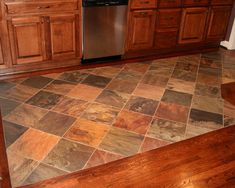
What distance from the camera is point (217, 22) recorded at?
162 inches

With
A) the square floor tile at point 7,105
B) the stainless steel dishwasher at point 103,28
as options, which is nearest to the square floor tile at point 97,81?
the stainless steel dishwasher at point 103,28

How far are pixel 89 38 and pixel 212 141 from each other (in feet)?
6.11

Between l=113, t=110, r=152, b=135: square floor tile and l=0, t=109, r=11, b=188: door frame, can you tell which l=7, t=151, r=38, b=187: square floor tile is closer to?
l=0, t=109, r=11, b=188: door frame

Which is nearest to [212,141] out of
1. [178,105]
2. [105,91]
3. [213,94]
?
[178,105]

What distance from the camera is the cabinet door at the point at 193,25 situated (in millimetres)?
3809

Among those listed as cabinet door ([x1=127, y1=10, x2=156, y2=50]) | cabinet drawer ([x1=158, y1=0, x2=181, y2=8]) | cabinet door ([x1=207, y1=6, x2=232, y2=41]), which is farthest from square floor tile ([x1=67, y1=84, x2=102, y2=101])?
cabinet door ([x1=207, y1=6, x2=232, y2=41])

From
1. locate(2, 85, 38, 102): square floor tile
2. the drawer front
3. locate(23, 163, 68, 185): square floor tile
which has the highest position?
the drawer front

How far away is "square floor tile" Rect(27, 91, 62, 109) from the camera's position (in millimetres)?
2637

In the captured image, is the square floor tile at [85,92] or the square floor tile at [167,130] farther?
the square floor tile at [85,92]

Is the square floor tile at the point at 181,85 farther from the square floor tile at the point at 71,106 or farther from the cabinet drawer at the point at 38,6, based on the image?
the cabinet drawer at the point at 38,6

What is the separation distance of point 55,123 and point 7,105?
1.85 feet

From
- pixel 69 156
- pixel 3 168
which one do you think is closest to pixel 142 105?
pixel 69 156

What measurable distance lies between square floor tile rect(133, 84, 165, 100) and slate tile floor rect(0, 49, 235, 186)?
0.01 m

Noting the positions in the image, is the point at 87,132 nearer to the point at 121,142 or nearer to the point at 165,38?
the point at 121,142
